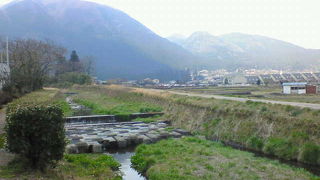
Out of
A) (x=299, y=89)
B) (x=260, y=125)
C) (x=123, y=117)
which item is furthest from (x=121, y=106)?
(x=299, y=89)

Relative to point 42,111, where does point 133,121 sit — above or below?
below

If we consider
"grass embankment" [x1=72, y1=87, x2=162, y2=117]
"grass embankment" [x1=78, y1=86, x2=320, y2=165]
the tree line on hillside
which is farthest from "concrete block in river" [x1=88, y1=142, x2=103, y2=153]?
the tree line on hillside

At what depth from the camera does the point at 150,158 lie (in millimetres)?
20234

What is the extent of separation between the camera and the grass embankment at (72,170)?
45.6 ft

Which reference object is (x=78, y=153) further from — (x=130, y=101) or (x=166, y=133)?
(x=130, y=101)

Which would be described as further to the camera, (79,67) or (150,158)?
(79,67)

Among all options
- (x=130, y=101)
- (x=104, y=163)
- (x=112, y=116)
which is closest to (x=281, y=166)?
(x=104, y=163)

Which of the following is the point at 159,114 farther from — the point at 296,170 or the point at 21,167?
the point at 21,167

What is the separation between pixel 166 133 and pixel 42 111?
54.9ft

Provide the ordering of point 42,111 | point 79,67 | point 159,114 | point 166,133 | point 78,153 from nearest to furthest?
point 42,111, point 78,153, point 166,133, point 159,114, point 79,67

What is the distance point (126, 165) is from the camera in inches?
811

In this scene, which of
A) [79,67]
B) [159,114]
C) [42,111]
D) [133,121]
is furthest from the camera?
[79,67]

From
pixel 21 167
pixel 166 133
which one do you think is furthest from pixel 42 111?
pixel 166 133

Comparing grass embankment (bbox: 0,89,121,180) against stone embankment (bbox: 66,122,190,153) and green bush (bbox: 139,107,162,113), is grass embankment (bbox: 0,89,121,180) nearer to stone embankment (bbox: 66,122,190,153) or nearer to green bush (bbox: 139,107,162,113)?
stone embankment (bbox: 66,122,190,153)
